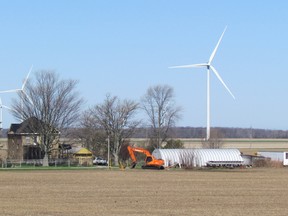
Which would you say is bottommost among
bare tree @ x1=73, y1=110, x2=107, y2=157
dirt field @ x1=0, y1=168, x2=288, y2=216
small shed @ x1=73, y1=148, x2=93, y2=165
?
dirt field @ x1=0, y1=168, x2=288, y2=216

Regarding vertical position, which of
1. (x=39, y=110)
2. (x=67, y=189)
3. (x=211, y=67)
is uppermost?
(x=211, y=67)

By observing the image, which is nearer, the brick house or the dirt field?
the dirt field

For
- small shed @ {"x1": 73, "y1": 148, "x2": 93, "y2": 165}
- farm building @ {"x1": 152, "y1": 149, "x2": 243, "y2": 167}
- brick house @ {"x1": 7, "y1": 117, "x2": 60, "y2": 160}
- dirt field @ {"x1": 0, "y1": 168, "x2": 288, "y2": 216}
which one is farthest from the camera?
brick house @ {"x1": 7, "y1": 117, "x2": 60, "y2": 160}

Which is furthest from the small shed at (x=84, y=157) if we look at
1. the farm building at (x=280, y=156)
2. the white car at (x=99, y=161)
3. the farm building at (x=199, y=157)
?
the farm building at (x=280, y=156)

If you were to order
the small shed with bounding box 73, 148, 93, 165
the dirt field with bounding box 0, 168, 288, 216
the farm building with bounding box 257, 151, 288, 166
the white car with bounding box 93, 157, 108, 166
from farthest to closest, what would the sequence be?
the white car with bounding box 93, 157, 108, 166, the small shed with bounding box 73, 148, 93, 165, the farm building with bounding box 257, 151, 288, 166, the dirt field with bounding box 0, 168, 288, 216

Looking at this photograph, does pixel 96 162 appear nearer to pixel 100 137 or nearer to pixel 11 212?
pixel 100 137

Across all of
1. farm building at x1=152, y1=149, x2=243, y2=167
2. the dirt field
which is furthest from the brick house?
the dirt field

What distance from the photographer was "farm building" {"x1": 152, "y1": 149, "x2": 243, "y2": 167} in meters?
99.6

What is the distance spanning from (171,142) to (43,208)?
323ft

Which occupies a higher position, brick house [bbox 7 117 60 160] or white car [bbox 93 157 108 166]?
brick house [bbox 7 117 60 160]

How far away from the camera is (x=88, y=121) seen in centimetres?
14125

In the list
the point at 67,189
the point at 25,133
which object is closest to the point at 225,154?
the point at 25,133

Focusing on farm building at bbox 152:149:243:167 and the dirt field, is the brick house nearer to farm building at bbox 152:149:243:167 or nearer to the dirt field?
farm building at bbox 152:149:243:167

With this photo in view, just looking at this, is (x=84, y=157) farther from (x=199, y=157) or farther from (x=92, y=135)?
(x=199, y=157)
